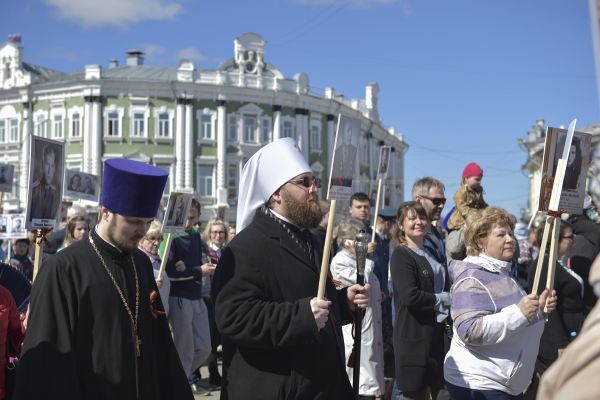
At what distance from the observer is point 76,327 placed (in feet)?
12.6

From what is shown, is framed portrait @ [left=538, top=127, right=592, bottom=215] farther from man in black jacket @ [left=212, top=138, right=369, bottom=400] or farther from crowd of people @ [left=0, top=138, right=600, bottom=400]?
man in black jacket @ [left=212, top=138, right=369, bottom=400]

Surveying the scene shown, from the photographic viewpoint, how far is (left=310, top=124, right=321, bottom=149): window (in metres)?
57.3

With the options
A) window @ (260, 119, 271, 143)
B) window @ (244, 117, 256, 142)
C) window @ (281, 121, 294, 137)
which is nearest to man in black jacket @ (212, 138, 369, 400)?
window @ (244, 117, 256, 142)

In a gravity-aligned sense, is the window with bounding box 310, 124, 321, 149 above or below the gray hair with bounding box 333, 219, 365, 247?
above

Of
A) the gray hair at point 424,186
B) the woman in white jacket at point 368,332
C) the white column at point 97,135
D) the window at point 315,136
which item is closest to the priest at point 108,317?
the woman in white jacket at point 368,332

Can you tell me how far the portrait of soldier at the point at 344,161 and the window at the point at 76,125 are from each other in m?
49.2

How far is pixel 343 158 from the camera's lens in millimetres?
5375

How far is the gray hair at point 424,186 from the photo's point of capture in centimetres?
809

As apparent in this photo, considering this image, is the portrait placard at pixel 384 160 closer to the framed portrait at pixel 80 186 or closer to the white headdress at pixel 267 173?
the framed portrait at pixel 80 186

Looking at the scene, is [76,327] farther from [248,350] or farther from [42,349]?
[248,350]

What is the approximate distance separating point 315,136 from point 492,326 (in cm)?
5319

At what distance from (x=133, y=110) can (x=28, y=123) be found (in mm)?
7496

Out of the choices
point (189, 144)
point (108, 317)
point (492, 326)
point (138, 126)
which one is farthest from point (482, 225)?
point (138, 126)

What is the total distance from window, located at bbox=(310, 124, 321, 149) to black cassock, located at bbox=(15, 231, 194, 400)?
53.0 meters
